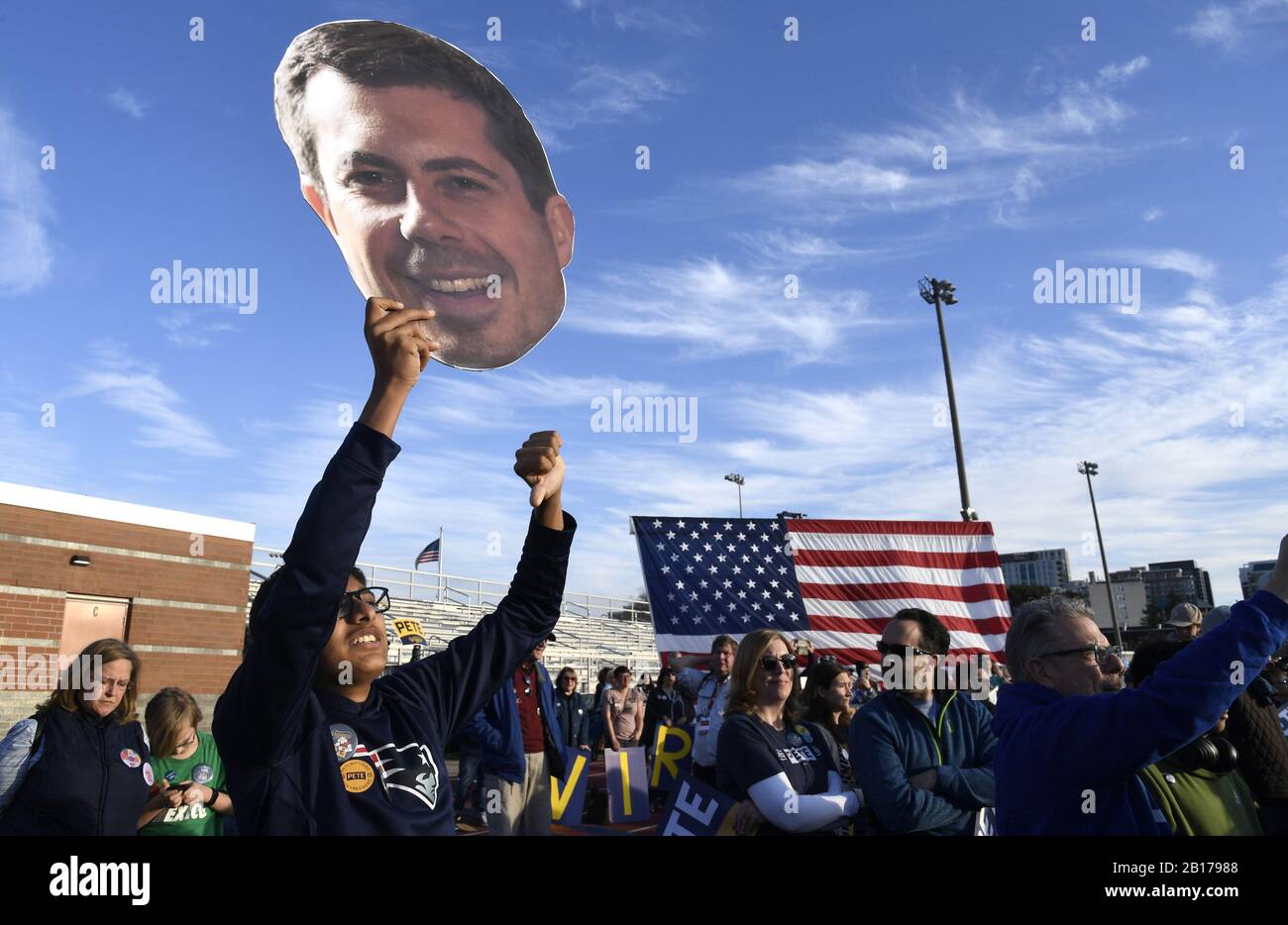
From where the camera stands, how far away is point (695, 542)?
11914 millimetres

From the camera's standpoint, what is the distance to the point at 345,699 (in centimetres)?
255

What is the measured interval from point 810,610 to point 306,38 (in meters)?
10.3

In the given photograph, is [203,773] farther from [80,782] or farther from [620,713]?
[620,713]

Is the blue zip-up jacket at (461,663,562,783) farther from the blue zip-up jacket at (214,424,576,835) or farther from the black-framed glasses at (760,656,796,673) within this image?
the blue zip-up jacket at (214,424,576,835)

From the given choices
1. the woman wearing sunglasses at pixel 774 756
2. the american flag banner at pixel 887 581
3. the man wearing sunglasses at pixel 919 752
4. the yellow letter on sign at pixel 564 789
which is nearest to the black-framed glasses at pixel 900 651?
the man wearing sunglasses at pixel 919 752

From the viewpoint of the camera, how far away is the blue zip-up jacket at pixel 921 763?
3.95 m

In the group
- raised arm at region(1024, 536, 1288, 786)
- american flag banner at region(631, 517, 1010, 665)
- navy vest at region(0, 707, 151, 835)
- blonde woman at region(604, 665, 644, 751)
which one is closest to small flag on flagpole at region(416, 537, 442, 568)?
blonde woman at region(604, 665, 644, 751)

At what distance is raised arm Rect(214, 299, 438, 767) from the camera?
1.78 metres

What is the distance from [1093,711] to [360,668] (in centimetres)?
201

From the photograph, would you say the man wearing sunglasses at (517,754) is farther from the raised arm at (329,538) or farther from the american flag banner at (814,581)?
the raised arm at (329,538)

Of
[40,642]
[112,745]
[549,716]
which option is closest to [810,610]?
[549,716]

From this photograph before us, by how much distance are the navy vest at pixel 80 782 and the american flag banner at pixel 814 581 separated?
7.50 metres

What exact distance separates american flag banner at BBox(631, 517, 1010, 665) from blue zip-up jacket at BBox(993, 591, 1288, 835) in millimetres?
8863
